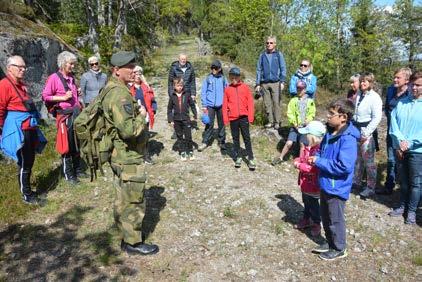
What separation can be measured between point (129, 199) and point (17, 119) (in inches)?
93.6

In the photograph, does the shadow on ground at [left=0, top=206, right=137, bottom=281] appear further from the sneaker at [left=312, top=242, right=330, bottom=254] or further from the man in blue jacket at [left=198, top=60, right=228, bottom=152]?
the man in blue jacket at [left=198, top=60, right=228, bottom=152]

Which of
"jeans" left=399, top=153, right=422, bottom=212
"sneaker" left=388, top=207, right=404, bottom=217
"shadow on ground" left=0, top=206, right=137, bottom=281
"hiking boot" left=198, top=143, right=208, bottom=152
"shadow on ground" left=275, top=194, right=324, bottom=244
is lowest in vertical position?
"sneaker" left=388, top=207, right=404, bottom=217

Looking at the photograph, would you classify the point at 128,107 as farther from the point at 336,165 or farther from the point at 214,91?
the point at 214,91

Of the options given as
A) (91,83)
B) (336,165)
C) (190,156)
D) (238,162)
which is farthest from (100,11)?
(336,165)

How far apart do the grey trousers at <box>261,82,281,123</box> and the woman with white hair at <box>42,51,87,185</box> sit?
180 inches

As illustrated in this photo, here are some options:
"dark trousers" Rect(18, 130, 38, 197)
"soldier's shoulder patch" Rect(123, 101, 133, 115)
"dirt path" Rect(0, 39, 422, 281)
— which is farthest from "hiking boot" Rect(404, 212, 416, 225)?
"dark trousers" Rect(18, 130, 38, 197)

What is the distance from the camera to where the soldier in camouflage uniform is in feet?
13.6

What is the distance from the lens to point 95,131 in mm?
4352

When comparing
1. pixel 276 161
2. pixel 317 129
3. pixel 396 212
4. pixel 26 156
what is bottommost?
pixel 396 212

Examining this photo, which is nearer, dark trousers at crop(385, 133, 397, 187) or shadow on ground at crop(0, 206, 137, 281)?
shadow on ground at crop(0, 206, 137, 281)

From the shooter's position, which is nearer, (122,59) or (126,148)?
(122,59)

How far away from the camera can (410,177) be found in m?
5.56

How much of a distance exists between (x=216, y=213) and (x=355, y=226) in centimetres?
212

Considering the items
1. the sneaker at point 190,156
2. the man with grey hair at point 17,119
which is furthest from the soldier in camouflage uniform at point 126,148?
the sneaker at point 190,156
